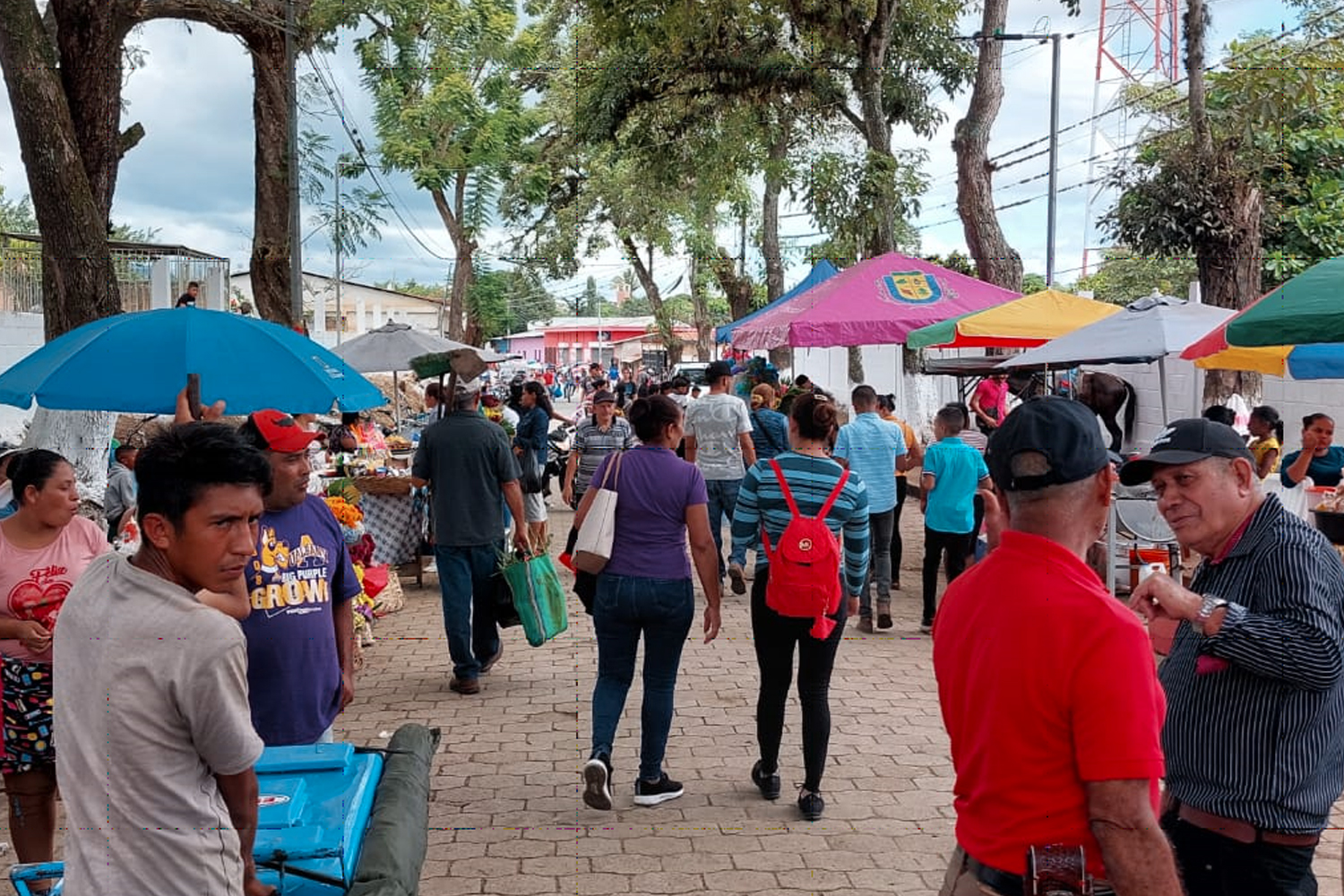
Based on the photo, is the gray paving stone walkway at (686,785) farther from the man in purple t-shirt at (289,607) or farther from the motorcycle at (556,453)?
the motorcycle at (556,453)

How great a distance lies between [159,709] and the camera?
2.26 m

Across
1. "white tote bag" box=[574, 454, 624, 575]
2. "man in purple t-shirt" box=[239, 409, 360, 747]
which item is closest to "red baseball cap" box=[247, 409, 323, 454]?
"man in purple t-shirt" box=[239, 409, 360, 747]

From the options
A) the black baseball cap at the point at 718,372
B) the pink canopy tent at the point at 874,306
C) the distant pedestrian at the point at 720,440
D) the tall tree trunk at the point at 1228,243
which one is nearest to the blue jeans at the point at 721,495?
the distant pedestrian at the point at 720,440

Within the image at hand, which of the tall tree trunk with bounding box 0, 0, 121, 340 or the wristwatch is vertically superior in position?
the tall tree trunk with bounding box 0, 0, 121, 340

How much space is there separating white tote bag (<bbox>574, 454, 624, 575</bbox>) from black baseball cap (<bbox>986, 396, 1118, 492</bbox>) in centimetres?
331

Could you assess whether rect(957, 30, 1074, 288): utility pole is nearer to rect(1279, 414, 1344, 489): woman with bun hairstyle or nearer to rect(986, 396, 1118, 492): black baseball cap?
rect(1279, 414, 1344, 489): woman with bun hairstyle

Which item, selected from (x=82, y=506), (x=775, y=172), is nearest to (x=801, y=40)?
(x=775, y=172)

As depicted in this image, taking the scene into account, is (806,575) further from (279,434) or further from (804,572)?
(279,434)

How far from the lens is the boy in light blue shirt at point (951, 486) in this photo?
8727mm

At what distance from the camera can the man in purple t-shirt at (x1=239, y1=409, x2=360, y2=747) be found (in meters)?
4.00

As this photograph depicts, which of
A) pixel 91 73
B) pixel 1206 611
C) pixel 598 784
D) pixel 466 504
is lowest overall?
pixel 598 784

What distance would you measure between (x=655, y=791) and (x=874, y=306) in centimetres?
716

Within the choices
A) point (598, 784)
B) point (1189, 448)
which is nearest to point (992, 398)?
point (598, 784)

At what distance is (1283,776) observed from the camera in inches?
106
